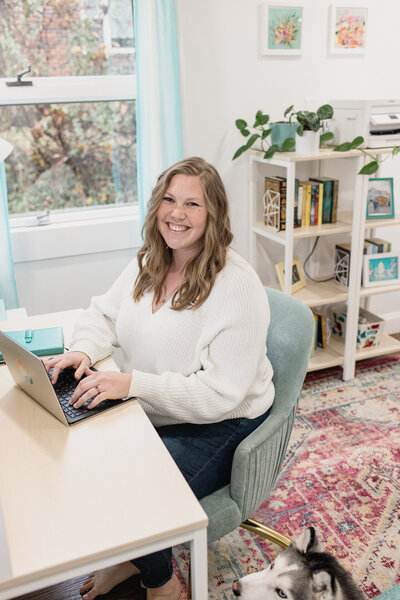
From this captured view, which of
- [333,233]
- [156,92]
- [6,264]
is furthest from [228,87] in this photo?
[6,264]

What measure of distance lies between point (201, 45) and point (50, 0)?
2.29 feet

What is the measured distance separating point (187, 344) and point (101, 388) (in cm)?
27

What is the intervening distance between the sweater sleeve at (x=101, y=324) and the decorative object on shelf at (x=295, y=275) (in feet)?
3.95

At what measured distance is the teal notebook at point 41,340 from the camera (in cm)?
162

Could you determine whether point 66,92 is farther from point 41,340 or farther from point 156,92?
point 41,340

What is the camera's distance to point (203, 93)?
2.62 metres

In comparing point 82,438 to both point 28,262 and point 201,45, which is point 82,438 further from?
point 201,45

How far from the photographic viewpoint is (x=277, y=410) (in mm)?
1476

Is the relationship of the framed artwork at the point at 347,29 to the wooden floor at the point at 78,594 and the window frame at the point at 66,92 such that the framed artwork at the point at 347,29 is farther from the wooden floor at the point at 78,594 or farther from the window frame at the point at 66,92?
the wooden floor at the point at 78,594

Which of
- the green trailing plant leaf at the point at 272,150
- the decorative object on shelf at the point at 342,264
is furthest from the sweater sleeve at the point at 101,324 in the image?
the decorative object on shelf at the point at 342,264

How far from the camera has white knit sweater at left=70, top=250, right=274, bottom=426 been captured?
1354mm

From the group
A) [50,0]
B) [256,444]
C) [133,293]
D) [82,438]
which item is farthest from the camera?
[50,0]

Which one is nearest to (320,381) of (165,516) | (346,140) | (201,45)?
(346,140)

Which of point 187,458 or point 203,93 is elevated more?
point 203,93
